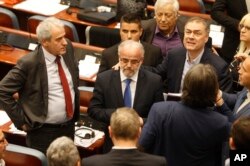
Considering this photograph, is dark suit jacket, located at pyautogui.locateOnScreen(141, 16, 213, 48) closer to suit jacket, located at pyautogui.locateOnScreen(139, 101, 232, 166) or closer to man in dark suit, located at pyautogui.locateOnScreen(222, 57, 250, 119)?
man in dark suit, located at pyautogui.locateOnScreen(222, 57, 250, 119)

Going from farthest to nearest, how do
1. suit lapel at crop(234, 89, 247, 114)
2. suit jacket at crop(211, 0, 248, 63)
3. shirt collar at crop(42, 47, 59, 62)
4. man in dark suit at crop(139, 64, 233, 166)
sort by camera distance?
1. suit jacket at crop(211, 0, 248, 63)
2. shirt collar at crop(42, 47, 59, 62)
3. suit lapel at crop(234, 89, 247, 114)
4. man in dark suit at crop(139, 64, 233, 166)

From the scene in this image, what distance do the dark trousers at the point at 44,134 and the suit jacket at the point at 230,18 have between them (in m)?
2.26

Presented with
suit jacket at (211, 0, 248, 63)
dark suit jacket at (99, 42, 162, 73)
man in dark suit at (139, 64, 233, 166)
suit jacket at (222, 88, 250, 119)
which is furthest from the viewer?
suit jacket at (211, 0, 248, 63)

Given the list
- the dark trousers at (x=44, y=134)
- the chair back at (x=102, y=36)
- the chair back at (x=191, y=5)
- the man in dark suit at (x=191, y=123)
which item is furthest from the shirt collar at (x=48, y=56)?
the chair back at (x=191, y=5)

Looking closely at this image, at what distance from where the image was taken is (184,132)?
317cm

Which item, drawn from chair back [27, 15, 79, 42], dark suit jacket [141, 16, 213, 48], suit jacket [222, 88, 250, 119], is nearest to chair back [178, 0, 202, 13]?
chair back [27, 15, 79, 42]

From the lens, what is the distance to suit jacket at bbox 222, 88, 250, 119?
3.49 meters

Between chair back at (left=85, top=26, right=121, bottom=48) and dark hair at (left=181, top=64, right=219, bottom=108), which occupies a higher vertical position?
dark hair at (left=181, top=64, right=219, bottom=108)

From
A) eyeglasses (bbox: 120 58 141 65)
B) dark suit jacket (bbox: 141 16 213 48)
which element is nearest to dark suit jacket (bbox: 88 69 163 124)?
eyeglasses (bbox: 120 58 141 65)

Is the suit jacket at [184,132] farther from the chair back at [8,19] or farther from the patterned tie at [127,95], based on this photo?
the chair back at [8,19]

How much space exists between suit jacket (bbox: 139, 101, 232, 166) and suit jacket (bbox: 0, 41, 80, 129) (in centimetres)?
104

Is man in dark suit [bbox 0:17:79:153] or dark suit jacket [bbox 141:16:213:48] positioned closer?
man in dark suit [bbox 0:17:79:153]

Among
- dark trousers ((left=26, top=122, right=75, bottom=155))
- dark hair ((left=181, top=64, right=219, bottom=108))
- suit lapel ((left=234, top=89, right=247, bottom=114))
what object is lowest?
dark trousers ((left=26, top=122, right=75, bottom=155))

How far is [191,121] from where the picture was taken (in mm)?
3154
